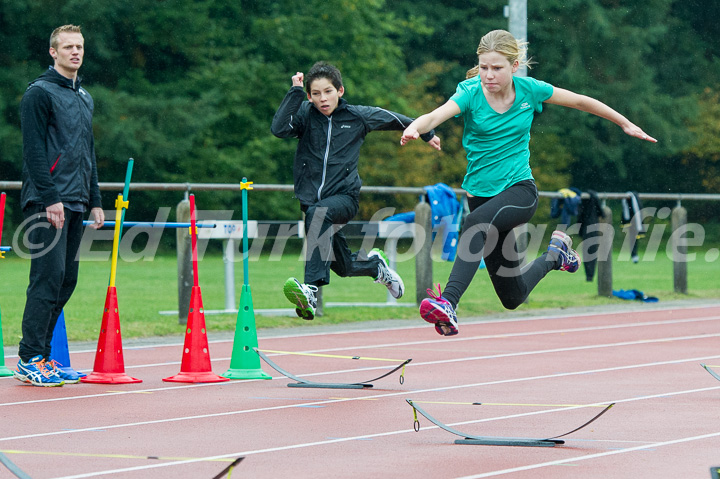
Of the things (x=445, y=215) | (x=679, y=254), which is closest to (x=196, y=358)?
(x=445, y=215)

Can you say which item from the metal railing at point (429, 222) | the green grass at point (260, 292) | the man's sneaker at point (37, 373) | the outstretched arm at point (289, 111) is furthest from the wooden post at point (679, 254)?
the man's sneaker at point (37, 373)

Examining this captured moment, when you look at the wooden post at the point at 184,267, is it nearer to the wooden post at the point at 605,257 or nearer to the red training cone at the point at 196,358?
the red training cone at the point at 196,358

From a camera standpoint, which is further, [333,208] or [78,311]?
[78,311]

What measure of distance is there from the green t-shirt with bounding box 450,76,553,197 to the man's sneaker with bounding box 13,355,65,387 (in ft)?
11.6

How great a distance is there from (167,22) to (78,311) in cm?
2576

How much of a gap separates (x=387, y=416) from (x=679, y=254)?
12899 millimetres

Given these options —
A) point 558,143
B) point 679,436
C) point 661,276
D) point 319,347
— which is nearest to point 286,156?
point 558,143

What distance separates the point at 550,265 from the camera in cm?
801

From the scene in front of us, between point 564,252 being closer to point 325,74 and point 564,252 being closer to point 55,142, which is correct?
point 325,74

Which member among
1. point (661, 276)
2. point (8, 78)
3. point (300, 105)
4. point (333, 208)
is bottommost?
point (661, 276)

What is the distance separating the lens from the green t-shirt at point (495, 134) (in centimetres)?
715

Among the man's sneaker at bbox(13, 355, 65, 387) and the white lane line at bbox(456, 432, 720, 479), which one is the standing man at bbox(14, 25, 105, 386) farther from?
the white lane line at bbox(456, 432, 720, 479)

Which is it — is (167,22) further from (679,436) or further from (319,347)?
(679,436)

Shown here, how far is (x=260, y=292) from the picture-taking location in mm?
18906
